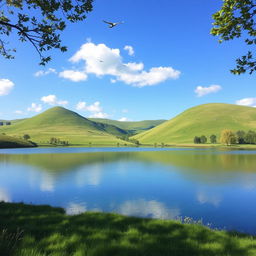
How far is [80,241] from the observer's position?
7.85 m

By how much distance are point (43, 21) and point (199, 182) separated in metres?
30.0

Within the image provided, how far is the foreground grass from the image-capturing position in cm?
690

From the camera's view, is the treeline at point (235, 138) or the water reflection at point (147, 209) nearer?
the water reflection at point (147, 209)

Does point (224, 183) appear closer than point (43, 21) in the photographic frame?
No

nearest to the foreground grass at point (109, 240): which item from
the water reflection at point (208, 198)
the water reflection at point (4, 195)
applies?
the water reflection at point (208, 198)

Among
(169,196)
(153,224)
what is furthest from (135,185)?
(153,224)

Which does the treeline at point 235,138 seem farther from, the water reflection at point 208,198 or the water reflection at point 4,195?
the water reflection at point 4,195

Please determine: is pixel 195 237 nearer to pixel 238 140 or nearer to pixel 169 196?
pixel 169 196

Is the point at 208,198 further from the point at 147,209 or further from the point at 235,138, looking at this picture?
the point at 235,138

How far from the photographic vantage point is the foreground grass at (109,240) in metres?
6.90

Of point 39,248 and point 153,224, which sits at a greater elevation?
point 39,248

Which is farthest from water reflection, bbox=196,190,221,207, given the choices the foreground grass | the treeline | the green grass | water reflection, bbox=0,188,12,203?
the green grass

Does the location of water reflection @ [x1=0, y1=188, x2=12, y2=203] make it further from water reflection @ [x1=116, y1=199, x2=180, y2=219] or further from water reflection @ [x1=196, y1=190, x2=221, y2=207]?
water reflection @ [x1=196, y1=190, x2=221, y2=207]

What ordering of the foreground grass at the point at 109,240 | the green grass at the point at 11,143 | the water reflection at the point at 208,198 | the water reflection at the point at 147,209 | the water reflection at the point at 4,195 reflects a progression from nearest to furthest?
the foreground grass at the point at 109,240 → the water reflection at the point at 147,209 → the water reflection at the point at 208,198 → the water reflection at the point at 4,195 → the green grass at the point at 11,143
